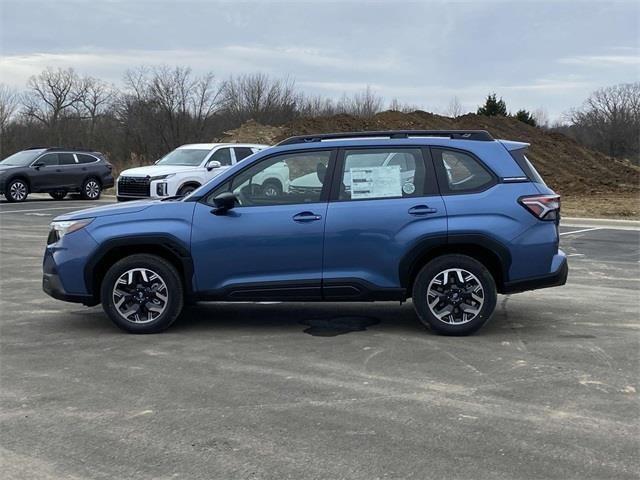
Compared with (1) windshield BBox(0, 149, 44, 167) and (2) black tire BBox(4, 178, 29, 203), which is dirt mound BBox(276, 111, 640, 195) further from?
(2) black tire BBox(4, 178, 29, 203)

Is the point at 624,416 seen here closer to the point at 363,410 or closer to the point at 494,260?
the point at 363,410

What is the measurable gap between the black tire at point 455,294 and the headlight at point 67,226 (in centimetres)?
308

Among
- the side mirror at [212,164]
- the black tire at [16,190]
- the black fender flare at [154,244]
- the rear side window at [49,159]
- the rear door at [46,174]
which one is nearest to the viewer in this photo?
the black fender flare at [154,244]

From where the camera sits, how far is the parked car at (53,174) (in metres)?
23.2

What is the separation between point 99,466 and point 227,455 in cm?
68

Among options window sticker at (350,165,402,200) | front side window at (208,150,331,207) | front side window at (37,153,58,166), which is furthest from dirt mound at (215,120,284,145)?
window sticker at (350,165,402,200)

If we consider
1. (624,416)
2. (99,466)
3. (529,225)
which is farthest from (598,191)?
(99,466)

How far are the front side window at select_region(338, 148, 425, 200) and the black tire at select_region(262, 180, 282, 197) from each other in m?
0.57

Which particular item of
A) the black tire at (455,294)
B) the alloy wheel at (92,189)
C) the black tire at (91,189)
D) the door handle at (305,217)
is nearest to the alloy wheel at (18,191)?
the black tire at (91,189)

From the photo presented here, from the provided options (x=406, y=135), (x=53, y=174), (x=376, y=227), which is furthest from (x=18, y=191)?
(x=376, y=227)

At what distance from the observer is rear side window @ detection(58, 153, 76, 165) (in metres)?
24.0

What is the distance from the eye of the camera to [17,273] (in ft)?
31.2

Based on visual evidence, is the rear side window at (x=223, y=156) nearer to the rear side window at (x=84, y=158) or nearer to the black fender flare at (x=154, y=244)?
the rear side window at (x=84, y=158)

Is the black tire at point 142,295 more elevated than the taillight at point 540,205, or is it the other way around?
the taillight at point 540,205
